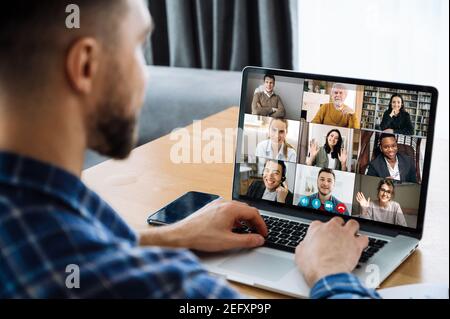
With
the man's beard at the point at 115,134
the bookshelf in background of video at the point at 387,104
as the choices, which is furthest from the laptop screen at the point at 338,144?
the man's beard at the point at 115,134

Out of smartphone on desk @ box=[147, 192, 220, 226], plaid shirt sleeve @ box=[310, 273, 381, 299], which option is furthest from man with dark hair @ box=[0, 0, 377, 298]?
smartphone on desk @ box=[147, 192, 220, 226]

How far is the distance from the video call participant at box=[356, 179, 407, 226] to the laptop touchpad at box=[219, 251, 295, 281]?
7.3 inches

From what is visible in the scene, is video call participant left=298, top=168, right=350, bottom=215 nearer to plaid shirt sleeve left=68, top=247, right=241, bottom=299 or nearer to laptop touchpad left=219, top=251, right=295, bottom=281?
laptop touchpad left=219, top=251, right=295, bottom=281

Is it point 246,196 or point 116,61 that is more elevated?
point 116,61

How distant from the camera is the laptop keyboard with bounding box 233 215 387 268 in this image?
1.00 m

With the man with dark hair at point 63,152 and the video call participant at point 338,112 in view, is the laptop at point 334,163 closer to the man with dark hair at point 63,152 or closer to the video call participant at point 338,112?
the video call participant at point 338,112

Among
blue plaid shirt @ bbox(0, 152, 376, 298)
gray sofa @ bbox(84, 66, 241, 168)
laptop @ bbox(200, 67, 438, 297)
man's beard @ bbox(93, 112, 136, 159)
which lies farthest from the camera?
gray sofa @ bbox(84, 66, 241, 168)

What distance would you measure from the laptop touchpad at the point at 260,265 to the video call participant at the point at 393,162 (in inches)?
9.1

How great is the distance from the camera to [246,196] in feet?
3.93

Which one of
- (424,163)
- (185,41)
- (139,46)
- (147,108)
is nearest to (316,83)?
(424,163)

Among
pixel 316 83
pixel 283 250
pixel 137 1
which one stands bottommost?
pixel 283 250

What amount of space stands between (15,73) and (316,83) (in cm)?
59
